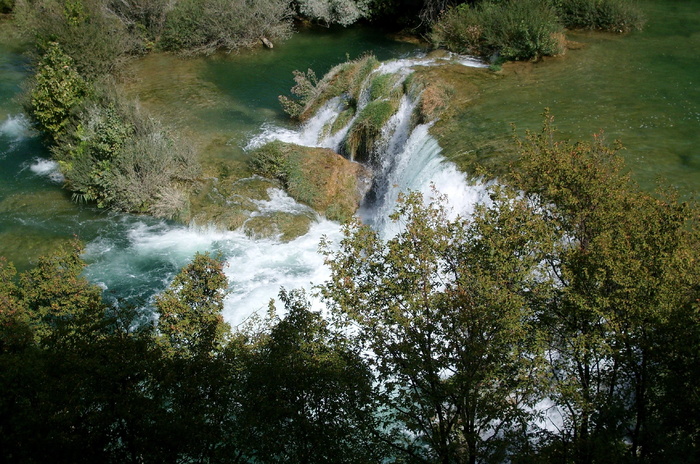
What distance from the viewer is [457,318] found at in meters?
10.5

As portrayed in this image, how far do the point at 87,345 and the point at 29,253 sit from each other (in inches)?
444

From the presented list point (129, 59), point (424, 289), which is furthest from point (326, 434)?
point (129, 59)

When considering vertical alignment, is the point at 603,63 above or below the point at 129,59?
above

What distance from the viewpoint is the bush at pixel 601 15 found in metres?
29.9

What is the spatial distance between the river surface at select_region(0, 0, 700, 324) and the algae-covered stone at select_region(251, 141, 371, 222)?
0.68m

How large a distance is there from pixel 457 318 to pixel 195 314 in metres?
5.54

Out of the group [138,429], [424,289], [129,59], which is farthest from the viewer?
[129,59]

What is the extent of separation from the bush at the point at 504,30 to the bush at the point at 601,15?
5.29ft

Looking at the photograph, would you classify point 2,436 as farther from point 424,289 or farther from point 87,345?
point 424,289

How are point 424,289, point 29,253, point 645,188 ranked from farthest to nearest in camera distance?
point 29,253, point 645,188, point 424,289

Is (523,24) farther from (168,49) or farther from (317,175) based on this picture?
(168,49)

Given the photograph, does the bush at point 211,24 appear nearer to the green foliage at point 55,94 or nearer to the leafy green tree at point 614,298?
the green foliage at point 55,94

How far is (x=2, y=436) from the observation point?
9.67 meters

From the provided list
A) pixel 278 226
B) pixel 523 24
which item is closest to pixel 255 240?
pixel 278 226
